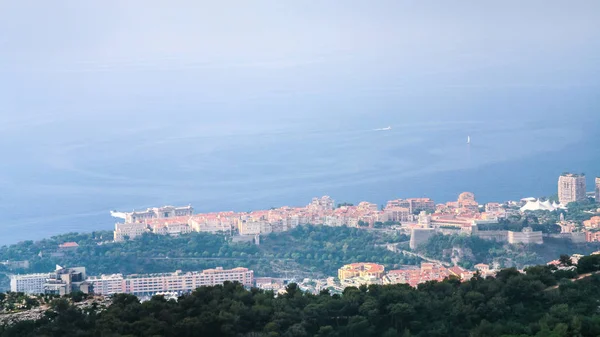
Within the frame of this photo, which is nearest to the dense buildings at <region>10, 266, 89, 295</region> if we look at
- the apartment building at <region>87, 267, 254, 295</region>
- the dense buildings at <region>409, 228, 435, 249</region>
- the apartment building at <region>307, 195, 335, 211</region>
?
the apartment building at <region>87, 267, 254, 295</region>

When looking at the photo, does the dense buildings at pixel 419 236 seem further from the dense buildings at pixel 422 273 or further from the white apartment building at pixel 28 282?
the white apartment building at pixel 28 282

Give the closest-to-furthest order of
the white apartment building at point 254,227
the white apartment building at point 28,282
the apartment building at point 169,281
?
the white apartment building at point 28,282 < the apartment building at point 169,281 < the white apartment building at point 254,227

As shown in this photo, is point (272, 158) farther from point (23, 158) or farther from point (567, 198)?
point (567, 198)

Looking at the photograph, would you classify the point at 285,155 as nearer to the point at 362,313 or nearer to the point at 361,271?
the point at 361,271

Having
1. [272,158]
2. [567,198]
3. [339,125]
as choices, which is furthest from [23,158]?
[567,198]

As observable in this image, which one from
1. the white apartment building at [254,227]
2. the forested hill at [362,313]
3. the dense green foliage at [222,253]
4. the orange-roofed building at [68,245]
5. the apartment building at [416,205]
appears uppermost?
the apartment building at [416,205]

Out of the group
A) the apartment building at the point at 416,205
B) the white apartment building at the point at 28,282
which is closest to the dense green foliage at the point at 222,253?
the white apartment building at the point at 28,282
